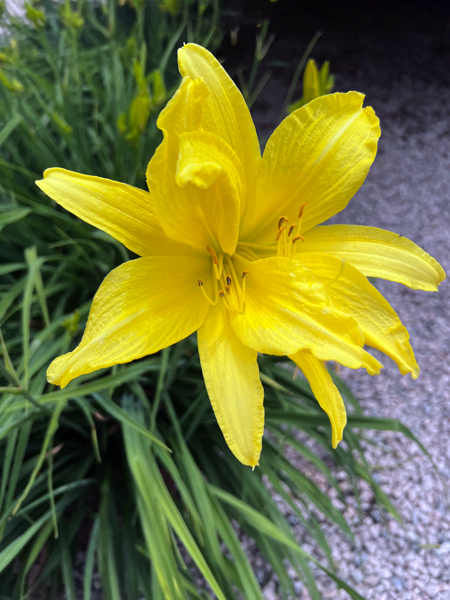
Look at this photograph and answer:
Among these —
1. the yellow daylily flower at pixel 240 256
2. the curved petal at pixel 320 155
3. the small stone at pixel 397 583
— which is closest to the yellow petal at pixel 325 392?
the yellow daylily flower at pixel 240 256

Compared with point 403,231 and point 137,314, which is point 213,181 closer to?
point 137,314

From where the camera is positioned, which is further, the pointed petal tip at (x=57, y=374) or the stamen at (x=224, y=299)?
the stamen at (x=224, y=299)

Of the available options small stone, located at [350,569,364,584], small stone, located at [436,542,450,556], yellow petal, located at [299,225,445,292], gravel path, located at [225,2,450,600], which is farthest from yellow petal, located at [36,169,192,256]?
small stone, located at [436,542,450,556]

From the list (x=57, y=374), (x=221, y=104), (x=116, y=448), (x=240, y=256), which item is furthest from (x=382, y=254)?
(x=116, y=448)

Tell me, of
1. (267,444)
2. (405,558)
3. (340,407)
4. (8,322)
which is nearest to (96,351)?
(340,407)

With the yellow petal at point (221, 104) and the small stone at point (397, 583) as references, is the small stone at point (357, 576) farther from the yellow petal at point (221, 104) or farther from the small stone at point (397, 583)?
the yellow petal at point (221, 104)

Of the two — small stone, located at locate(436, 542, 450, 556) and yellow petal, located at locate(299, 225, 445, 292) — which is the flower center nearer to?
yellow petal, located at locate(299, 225, 445, 292)

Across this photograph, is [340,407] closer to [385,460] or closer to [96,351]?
[96,351]
